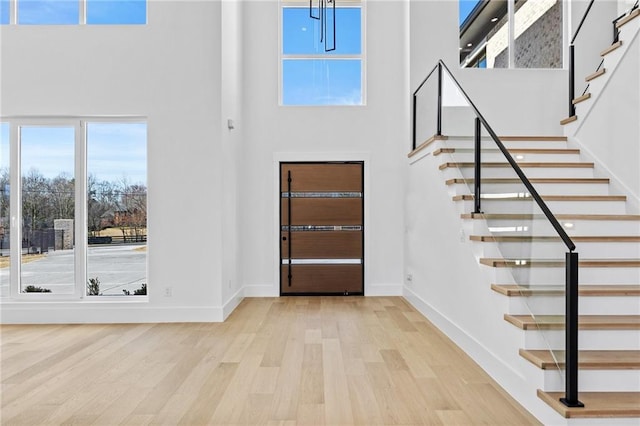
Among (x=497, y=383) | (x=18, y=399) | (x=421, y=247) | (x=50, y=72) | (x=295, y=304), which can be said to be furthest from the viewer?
(x=295, y=304)

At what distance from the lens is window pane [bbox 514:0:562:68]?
21.4ft

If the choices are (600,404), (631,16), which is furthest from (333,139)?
(600,404)

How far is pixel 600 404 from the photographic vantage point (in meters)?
2.45

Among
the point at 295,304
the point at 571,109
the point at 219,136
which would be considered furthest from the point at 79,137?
the point at 571,109

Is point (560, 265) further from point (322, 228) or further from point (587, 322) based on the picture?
point (322, 228)

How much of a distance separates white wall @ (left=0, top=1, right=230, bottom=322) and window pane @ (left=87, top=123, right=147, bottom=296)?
17cm

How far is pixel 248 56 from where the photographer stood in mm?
6836

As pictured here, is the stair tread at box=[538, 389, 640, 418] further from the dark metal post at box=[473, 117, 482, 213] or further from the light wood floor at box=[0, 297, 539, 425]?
the dark metal post at box=[473, 117, 482, 213]

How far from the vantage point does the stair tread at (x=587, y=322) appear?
277 cm

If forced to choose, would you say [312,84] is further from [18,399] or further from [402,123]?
[18,399]

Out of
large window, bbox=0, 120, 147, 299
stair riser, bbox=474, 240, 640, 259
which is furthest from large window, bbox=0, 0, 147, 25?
stair riser, bbox=474, 240, 640, 259

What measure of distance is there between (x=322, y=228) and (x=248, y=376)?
12.1 ft

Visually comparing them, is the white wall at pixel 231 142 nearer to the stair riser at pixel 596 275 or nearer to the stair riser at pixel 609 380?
the stair riser at pixel 596 275

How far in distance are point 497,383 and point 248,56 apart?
5.65 m
